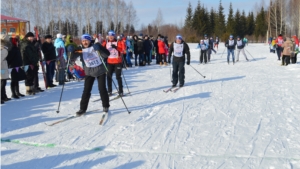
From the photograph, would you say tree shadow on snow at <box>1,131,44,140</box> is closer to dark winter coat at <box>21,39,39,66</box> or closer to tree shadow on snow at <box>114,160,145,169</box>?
tree shadow on snow at <box>114,160,145,169</box>

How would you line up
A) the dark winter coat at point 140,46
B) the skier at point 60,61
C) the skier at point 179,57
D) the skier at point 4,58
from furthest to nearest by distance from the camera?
the dark winter coat at point 140,46 < the skier at point 60,61 < the skier at point 179,57 < the skier at point 4,58

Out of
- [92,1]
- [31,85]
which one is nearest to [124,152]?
[31,85]

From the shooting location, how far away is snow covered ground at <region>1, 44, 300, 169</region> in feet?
13.4

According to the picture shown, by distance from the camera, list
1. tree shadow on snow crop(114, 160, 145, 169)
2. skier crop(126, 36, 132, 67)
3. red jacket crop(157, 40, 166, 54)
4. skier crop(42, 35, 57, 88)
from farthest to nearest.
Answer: red jacket crop(157, 40, 166, 54) → skier crop(126, 36, 132, 67) → skier crop(42, 35, 57, 88) → tree shadow on snow crop(114, 160, 145, 169)

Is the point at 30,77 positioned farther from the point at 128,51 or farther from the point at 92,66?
the point at 128,51

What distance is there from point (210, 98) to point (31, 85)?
16.9 feet

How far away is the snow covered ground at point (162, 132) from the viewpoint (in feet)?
13.4

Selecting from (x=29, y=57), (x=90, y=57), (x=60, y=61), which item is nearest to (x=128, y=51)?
(x=60, y=61)

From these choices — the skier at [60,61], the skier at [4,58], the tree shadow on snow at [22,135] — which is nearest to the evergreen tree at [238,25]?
the skier at [60,61]

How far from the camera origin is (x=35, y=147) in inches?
184

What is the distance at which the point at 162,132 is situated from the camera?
17.2 feet

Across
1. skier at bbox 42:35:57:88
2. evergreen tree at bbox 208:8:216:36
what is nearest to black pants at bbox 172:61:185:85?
skier at bbox 42:35:57:88

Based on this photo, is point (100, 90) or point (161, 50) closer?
point (100, 90)

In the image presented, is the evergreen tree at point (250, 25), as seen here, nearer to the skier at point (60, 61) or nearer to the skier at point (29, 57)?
the skier at point (60, 61)
